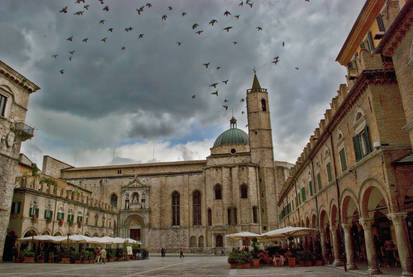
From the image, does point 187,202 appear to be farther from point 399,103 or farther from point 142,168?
point 399,103

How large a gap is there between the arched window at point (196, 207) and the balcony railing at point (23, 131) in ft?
100.0

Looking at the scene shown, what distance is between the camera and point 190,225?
52594mm

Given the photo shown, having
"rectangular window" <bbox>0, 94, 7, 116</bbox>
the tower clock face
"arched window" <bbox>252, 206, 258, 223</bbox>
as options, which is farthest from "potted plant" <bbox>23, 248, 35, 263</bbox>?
"arched window" <bbox>252, 206, 258, 223</bbox>

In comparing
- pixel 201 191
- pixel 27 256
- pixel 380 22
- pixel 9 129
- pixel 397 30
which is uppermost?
pixel 380 22

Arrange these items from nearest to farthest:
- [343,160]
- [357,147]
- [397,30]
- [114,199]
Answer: [397,30] → [357,147] → [343,160] → [114,199]

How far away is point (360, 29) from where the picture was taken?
704 inches

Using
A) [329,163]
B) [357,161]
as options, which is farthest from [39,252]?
[357,161]

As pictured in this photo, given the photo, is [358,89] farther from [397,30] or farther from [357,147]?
[397,30]

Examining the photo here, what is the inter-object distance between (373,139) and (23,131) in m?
28.4

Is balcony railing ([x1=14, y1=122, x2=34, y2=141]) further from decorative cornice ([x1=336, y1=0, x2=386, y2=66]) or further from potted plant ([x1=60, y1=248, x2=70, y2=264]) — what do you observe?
decorative cornice ([x1=336, y1=0, x2=386, y2=66])

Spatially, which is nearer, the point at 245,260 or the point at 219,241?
the point at 245,260

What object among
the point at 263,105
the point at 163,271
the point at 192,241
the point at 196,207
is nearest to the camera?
the point at 163,271

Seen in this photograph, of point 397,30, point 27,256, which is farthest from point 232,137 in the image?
point 397,30

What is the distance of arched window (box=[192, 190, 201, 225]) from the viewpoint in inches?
2109
